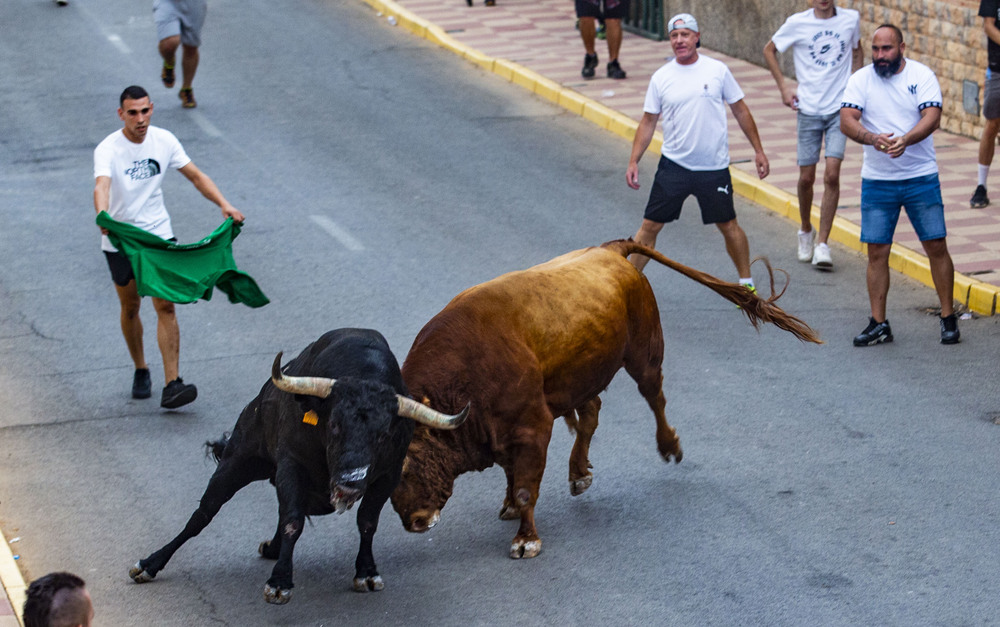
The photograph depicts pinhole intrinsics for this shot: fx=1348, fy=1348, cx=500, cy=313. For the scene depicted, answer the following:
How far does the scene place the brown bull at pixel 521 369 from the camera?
21.4 ft

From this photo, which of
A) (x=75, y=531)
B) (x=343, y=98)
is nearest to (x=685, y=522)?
(x=75, y=531)

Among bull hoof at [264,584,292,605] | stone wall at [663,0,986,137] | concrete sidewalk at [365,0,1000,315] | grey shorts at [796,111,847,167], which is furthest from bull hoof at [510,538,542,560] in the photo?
stone wall at [663,0,986,137]

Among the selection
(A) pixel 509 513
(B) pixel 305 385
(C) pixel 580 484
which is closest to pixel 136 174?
(A) pixel 509 513

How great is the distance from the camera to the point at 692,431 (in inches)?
331

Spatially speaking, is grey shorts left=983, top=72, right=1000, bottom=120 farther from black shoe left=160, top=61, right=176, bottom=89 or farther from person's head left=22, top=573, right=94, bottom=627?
person's head left=22, top=573, right=94, bottom=627

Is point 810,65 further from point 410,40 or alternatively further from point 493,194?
point 410,40

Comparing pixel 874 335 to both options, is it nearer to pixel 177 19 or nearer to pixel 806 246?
pixel 806 246

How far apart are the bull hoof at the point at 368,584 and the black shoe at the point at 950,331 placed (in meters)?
5.01

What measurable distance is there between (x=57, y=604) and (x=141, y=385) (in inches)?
217

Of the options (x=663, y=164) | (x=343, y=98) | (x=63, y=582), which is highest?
(x=63, y=582)

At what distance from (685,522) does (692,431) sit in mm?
1247

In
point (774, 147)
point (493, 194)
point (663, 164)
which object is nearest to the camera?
point (663, 164)

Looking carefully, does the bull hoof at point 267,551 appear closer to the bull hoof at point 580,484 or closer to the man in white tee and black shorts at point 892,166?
the bull hoof at point 580,484

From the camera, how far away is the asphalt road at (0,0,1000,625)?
6.52 m
